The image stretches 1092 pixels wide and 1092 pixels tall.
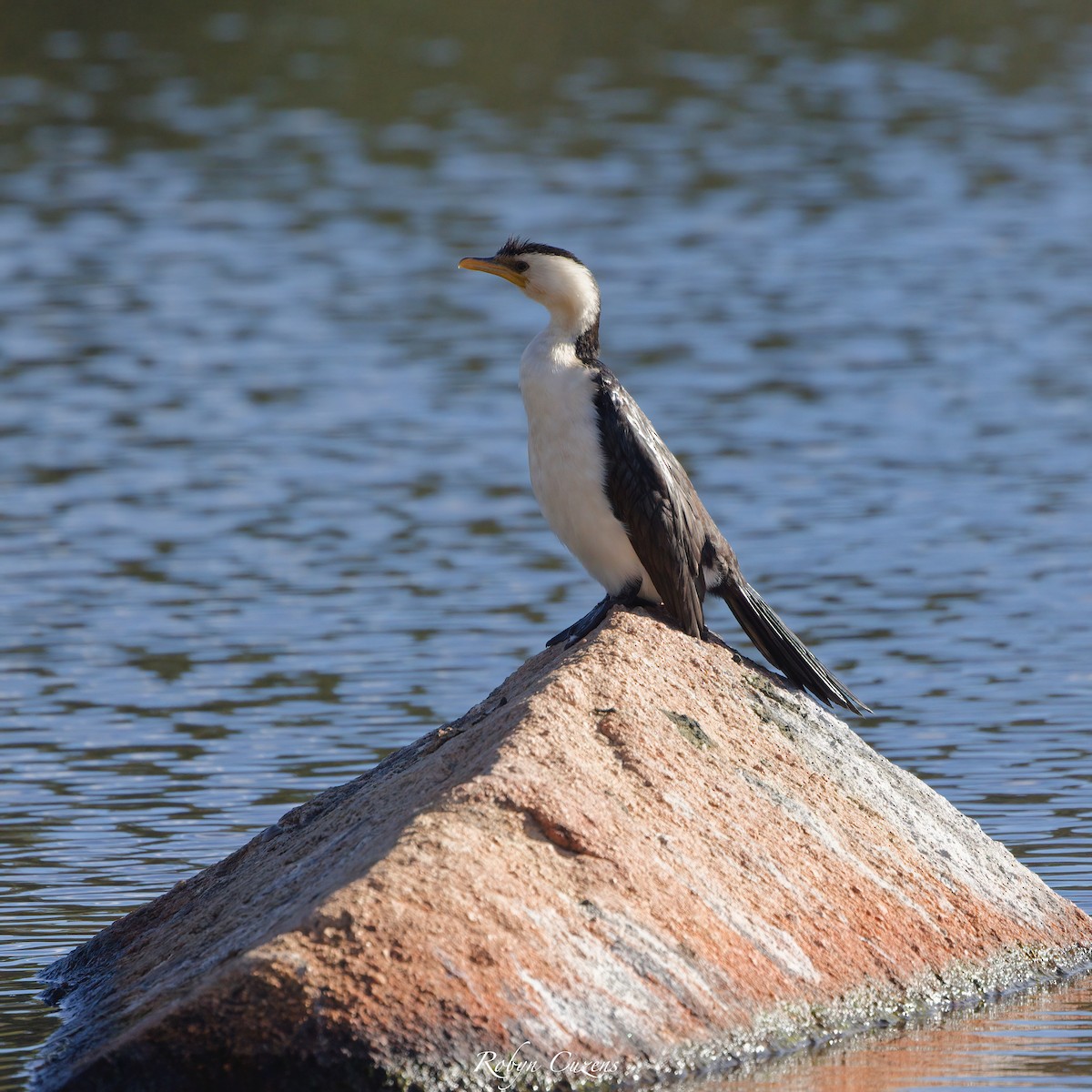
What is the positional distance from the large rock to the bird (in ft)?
0.84

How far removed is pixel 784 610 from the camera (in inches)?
551

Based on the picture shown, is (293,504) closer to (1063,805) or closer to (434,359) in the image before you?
(434,359)

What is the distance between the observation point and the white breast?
8656 millimetres

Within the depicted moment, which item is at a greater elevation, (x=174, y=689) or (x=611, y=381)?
(x=611, y=381)

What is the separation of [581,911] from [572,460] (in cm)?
222

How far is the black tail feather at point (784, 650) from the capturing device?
870 centimetres

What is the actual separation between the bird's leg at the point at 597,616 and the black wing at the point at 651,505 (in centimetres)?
18

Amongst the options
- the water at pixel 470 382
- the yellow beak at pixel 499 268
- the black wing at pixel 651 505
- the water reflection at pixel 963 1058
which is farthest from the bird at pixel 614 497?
the water at pixel 470 382

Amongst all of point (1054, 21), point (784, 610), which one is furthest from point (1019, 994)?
point (1054, 21)

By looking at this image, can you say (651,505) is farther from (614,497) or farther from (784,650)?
(784,650)

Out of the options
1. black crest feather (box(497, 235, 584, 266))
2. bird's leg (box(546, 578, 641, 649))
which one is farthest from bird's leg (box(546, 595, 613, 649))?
black crest feather (box(497, 235, 584, 266))

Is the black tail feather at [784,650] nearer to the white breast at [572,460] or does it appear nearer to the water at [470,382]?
the white breast at [572,460]

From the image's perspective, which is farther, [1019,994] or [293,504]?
[293,504]

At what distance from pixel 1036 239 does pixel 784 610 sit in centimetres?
1189
